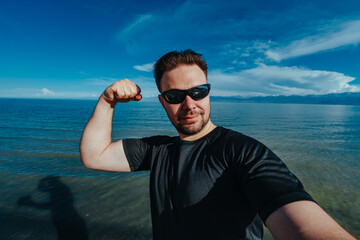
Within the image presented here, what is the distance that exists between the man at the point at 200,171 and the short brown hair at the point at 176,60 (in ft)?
0.04

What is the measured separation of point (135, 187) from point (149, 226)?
2.46m

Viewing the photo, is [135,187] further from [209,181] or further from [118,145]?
[209,181]

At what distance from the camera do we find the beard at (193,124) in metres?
2.12

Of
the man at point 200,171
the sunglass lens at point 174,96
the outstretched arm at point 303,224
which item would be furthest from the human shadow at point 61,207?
the outstretched arm at point 303,224

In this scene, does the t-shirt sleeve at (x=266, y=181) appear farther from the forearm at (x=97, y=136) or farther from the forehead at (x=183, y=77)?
the forearm at (x=97, y=136)

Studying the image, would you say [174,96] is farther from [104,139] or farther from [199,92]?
[104,139]

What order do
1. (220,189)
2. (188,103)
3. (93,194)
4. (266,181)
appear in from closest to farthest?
(266,181), (220,189), (188,103), (93,194)

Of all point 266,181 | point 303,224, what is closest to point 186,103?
point 266,181

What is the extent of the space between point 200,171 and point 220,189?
0.26 metres

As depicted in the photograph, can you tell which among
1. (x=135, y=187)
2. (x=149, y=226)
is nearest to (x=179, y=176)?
(x=149, y=226)

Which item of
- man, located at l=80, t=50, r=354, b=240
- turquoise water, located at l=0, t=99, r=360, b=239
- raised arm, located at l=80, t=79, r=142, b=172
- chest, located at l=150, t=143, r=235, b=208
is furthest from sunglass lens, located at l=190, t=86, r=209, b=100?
turquoise water, located at l=0, t=99, r=360, b=239

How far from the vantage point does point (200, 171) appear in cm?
172

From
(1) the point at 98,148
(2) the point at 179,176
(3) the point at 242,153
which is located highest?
(3) the point at 242,153

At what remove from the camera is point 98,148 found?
→ 7.91 ft
